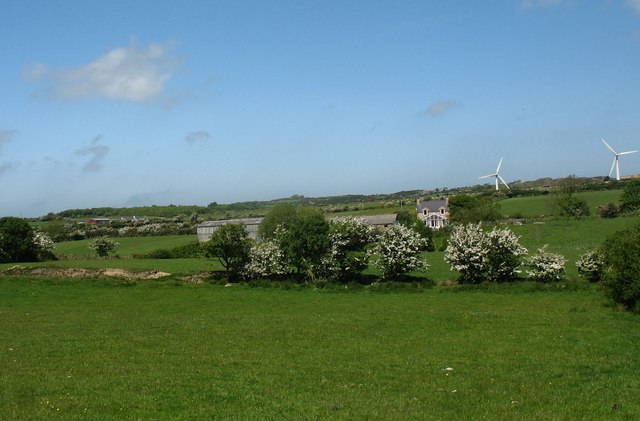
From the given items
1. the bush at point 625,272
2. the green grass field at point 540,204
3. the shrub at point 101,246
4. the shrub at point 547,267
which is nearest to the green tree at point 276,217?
the shrub at point 101,246

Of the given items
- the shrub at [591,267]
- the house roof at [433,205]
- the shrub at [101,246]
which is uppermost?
the house roof at [433,205]

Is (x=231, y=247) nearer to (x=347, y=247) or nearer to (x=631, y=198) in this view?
(x=347, y=247)

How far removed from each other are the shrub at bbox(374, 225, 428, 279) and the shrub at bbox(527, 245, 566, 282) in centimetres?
970

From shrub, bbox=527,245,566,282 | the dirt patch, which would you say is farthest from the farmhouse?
the dirt patch

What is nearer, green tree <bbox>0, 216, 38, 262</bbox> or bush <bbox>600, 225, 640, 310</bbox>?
bush <bbox>600, 225, 640, 310</bbox>

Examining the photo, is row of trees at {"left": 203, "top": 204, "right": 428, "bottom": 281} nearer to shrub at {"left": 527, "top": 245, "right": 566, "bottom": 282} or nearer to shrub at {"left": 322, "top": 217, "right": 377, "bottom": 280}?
shrub at {"left": 322, "top": 217, "right": 377, "bottom": 280}

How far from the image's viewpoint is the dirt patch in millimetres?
61281

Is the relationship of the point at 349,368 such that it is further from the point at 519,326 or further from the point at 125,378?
the point at 519,326

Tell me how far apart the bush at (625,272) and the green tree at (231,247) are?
34.7 metres

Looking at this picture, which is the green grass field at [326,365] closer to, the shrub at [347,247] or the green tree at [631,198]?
the shrub at [347,247]

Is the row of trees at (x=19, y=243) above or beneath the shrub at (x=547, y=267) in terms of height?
above

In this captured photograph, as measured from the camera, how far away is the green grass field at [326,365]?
12.8 meters

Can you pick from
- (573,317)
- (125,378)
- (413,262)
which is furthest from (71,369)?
(413,262)

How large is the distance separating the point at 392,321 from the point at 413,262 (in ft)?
82.9
